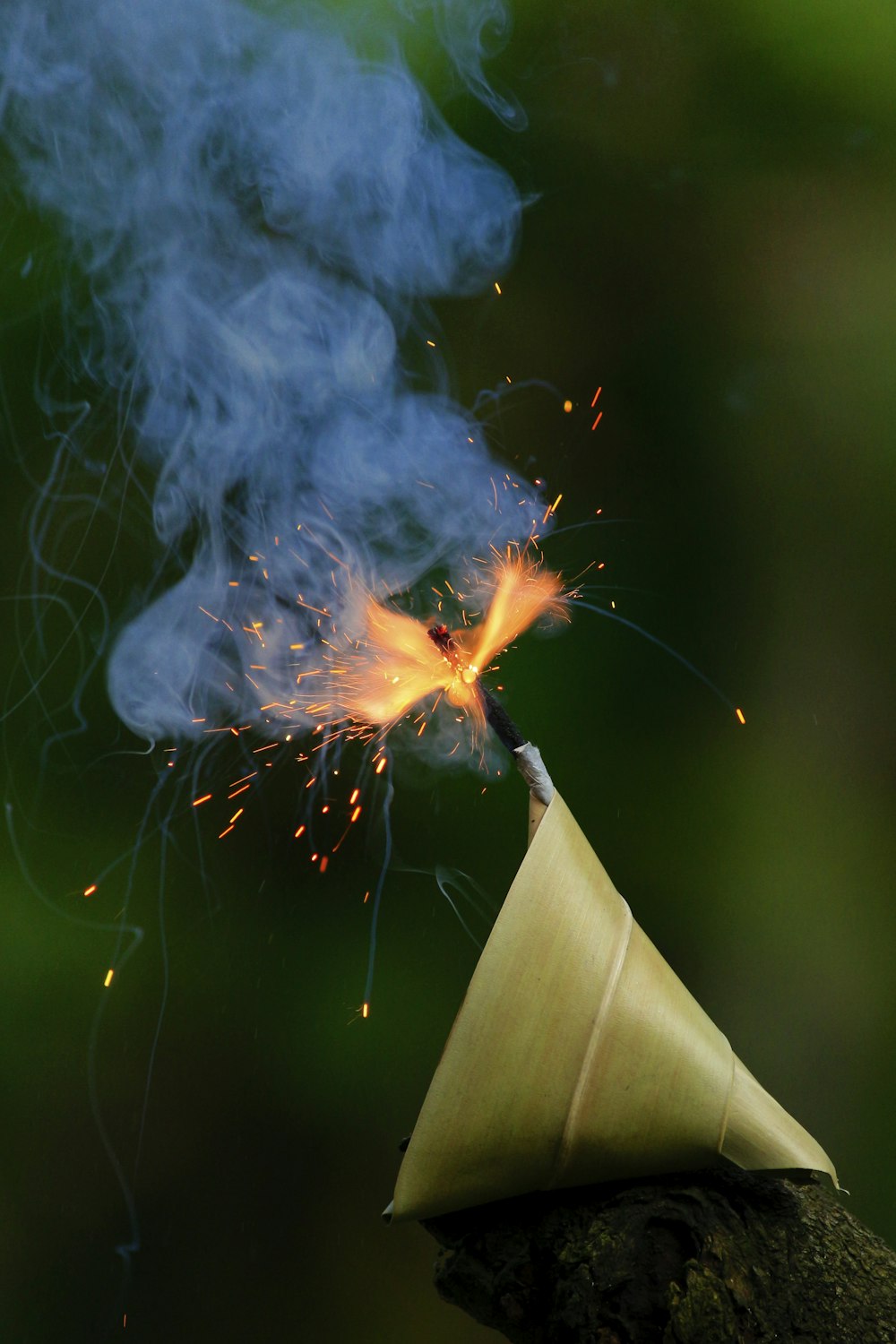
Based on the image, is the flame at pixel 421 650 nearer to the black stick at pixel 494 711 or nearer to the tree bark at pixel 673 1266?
the black stick at pixel 494 711

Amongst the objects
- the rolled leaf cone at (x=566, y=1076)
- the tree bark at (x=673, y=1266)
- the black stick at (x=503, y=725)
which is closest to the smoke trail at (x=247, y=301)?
the black stick at (x=503, y=725)

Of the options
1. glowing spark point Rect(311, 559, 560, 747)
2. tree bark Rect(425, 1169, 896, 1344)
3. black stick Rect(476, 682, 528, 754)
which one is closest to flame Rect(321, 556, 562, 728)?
glowing spark point Rect(311, 559, 560, 747)

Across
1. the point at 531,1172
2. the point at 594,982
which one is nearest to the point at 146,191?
the point at 594,982

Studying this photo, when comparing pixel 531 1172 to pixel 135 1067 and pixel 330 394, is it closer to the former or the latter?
pixel 135 1067

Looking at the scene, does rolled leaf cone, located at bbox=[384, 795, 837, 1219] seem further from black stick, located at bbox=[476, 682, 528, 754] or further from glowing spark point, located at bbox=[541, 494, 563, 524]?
glowing spark point, located at bbox=[541, 494, 563, 524]

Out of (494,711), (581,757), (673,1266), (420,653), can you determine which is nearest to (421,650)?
(420,653)
